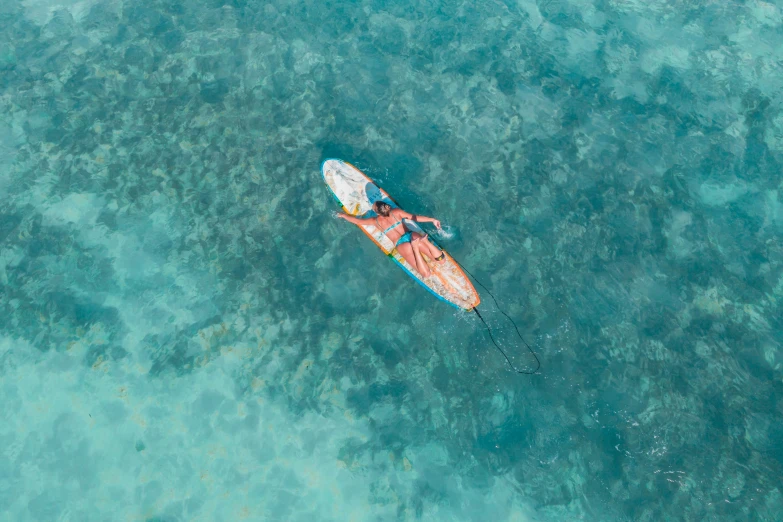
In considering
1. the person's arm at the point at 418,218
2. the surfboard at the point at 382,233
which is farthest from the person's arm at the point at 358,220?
the person's arm at the point at 418,218

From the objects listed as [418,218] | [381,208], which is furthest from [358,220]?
[418,218]

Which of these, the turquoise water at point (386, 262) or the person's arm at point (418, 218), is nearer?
the turquoise water at point (386, 262)

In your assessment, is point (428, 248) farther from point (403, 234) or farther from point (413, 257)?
point (403, 234)

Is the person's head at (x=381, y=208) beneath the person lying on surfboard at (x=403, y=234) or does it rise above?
above

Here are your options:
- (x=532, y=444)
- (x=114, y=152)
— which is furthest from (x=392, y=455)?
(x=114, y=152)

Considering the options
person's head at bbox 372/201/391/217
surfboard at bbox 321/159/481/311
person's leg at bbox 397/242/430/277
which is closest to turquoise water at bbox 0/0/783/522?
surfboard at bbox 321/159/481/311

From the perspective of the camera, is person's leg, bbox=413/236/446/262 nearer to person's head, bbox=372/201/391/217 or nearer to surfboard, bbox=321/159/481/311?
surfboard, bbox=321/159/481/311

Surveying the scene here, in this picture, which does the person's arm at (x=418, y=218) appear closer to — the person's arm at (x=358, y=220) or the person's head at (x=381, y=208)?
the person's head at (x=381, y=208)

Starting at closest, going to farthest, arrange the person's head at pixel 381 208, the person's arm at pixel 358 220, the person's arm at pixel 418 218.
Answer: the person's head at pixel 381 208, the person's arm at pixel 418 218, the person's arm at pixel 358 220
